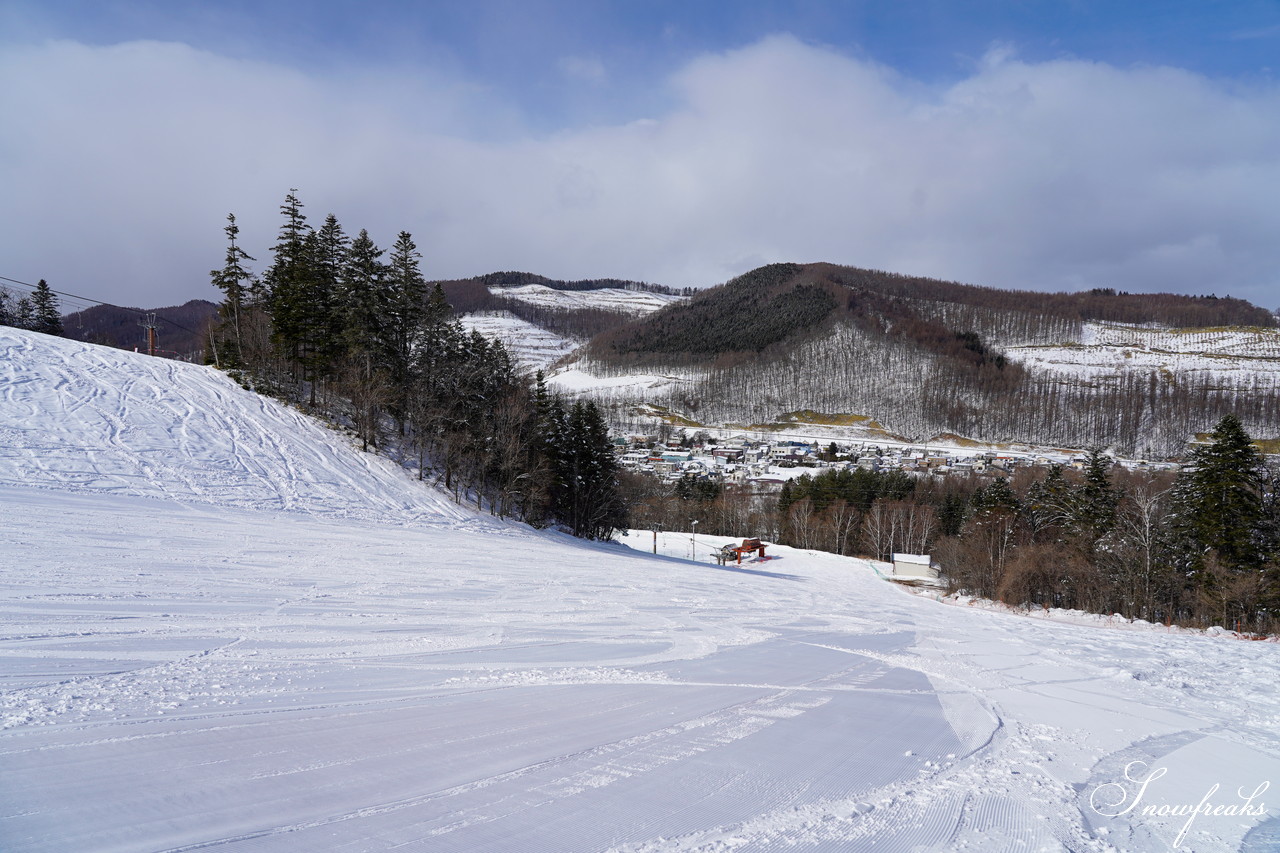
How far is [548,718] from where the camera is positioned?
5.92 meters

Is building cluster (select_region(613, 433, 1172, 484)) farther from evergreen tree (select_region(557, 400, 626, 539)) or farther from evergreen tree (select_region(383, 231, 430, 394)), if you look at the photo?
evergreen tree (select_region(383, 231, 430, 394))

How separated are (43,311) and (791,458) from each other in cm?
12191

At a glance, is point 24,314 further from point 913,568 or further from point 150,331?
point 913,568

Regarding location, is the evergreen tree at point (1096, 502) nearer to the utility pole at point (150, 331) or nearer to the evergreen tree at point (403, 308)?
the evergreen tree at point (403, 308)

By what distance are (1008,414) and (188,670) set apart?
194685mm

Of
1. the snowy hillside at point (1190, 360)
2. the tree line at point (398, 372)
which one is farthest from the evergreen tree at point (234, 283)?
the snowy hillside at point (1190, 360)

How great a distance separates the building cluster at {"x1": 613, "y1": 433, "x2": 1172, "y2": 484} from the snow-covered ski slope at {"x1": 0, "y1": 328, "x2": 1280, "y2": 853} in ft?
308

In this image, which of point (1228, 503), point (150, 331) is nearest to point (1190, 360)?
point (1228, 503)

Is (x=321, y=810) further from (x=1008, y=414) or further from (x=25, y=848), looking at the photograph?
(x=1008, y=414)

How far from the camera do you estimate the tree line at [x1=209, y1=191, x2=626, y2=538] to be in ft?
123

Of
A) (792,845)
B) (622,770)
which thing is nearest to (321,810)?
(622,770)

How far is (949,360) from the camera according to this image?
628 feet
